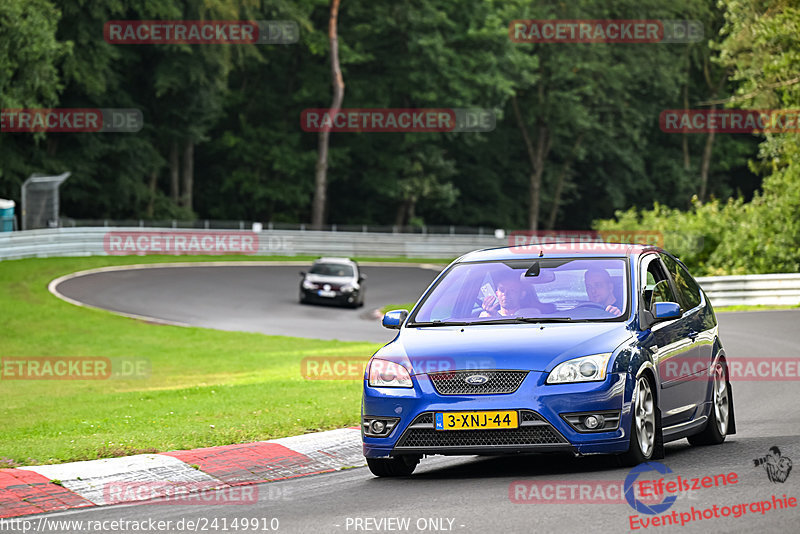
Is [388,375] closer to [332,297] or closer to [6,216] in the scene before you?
[332,297]

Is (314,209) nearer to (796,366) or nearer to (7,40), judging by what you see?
(7,40)

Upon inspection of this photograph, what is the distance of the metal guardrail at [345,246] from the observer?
30562 mm

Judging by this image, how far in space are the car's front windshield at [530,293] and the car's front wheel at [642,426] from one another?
2.12ft

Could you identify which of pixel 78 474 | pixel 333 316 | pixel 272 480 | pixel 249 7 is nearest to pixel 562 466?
pixel 272 480

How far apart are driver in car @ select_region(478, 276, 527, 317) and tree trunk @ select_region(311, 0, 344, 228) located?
187 ft

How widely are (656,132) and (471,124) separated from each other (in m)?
20.8

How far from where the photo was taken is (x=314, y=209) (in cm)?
6788

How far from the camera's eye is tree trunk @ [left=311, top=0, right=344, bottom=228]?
219 ft
